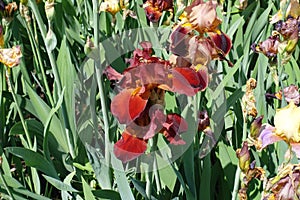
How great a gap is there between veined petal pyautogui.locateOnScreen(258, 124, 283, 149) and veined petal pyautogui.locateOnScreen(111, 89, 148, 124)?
0.24 metres

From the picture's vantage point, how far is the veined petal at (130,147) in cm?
91

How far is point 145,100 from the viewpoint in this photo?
2.92 ft

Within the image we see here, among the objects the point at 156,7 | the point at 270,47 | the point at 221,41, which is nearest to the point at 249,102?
the point at 221,41

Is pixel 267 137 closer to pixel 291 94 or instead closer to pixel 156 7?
pixel 291 94

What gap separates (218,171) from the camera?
143 centimetres

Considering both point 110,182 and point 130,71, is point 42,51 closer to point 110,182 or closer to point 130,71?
point 110,182

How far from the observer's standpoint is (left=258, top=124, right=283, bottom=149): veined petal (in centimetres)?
92

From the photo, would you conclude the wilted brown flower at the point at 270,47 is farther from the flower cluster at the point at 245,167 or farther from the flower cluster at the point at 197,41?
the flower cluster at the point at 245,167

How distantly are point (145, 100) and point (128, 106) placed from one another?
0.03 meters

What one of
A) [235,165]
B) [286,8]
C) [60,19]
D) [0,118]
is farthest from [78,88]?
[286,8]

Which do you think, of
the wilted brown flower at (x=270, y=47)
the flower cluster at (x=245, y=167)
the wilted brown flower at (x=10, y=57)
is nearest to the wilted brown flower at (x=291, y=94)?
the wilted brown flower at (x=270, y=47)

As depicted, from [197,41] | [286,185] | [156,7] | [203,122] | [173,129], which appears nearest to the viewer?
[286,185]

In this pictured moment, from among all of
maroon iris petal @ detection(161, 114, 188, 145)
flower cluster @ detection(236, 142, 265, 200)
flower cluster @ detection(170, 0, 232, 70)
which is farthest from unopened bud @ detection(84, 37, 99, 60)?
flower cluster @ detection(236, 142, 265, 200)

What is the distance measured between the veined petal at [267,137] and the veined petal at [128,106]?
24cm
